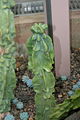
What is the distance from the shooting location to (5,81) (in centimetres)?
112

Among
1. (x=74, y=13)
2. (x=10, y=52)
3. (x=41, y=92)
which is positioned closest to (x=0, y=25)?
(x=10, y=52)

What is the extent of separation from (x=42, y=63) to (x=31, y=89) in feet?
1.28

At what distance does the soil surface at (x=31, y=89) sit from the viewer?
1.28 m

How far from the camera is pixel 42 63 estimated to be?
1.00 m

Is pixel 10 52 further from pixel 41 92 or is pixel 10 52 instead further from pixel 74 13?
pixel 74 13

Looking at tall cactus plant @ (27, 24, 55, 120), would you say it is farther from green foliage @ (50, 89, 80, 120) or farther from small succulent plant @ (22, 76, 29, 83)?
small succulent plant @ (22, 76, 29, 83)

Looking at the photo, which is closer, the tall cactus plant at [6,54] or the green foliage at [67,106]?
the green foliage at [67,106]

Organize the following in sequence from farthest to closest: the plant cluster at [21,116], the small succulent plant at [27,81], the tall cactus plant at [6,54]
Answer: the small succulent plant at [27,81], the plant cluster at [21,116], the tall cactus plant at [6,54]

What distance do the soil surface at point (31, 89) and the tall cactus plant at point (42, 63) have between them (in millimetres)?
166

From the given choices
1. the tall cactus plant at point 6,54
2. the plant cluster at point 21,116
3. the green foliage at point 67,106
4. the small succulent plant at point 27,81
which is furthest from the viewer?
the small succulent plant at point 27,81

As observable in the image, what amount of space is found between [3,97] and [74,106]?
37cm

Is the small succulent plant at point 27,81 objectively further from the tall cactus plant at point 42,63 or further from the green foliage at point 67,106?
the green foliage at point 67,106

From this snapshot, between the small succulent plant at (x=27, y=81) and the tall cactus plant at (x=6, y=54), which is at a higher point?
the tall cactus plant at (x=6, y=54)

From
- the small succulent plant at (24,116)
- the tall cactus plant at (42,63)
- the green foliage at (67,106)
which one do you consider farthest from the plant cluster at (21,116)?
the green foliage at (67,106)
